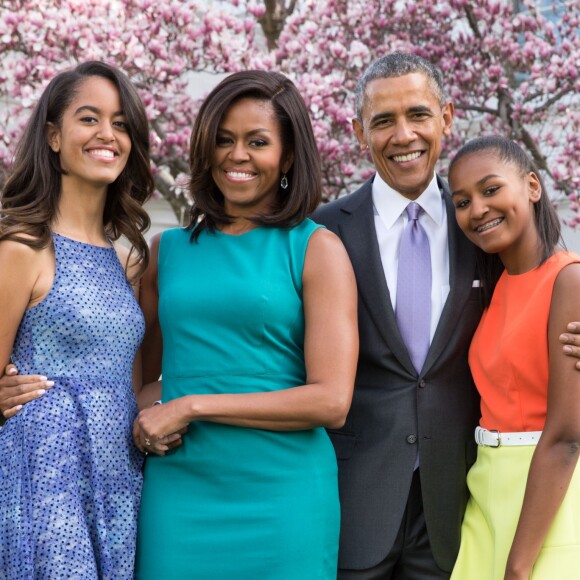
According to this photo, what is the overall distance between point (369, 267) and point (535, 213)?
56 centimetres

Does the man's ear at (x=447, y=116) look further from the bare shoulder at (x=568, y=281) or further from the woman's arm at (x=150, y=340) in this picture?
the woman's arm at (x=150, y=340)

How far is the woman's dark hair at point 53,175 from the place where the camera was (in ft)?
9.48

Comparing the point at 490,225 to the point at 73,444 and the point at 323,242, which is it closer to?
the point at 323,242

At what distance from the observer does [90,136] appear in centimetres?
300

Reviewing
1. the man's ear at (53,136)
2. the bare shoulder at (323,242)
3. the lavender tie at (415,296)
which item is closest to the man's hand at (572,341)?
the lavender tie at (415,296)

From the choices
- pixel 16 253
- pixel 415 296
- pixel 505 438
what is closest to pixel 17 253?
pixel 16 253

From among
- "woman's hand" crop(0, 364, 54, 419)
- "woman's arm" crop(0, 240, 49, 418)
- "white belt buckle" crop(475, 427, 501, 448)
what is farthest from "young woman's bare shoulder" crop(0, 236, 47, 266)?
"white belt buckle" crop(475, 427, 501, 448)

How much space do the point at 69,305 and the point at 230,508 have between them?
0.73 metres

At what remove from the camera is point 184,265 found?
10.1 ft

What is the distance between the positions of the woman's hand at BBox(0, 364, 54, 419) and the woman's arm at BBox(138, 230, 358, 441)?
11.7 inches

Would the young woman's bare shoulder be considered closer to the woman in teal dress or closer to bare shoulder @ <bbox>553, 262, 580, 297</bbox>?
the woman in teal dress

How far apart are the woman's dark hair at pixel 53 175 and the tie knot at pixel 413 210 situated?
89 centimetres

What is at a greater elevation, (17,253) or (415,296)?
(17,253)

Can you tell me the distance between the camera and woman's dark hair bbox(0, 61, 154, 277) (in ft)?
9.48
